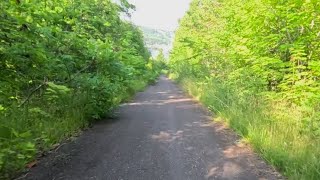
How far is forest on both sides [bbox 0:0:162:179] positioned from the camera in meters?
5.39

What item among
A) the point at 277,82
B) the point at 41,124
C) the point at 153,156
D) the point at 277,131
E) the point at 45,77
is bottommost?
the point at 153,156

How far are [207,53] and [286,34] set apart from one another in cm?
824

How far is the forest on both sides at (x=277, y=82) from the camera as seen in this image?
6850 mm

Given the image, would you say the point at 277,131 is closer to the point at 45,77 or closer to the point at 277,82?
the point at 277,82

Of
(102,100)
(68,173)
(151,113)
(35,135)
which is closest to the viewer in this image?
(68,173)

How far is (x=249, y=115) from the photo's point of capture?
9969 millimetres

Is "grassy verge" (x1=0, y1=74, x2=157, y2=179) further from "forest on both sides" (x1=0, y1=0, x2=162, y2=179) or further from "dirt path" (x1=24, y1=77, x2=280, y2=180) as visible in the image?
"dirt path" (x1=24, y1=77, x2=280, y2=180)

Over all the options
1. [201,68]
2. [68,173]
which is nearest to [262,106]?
[68,173]

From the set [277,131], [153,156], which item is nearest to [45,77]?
[153,156]

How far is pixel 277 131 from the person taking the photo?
7.80 metres

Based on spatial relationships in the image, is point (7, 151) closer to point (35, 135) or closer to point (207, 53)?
point (35, 135)

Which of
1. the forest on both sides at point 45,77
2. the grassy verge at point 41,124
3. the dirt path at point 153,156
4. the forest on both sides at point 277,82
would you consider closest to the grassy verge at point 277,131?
the forest on both sides at point 277,82

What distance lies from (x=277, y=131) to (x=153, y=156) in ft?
9.39

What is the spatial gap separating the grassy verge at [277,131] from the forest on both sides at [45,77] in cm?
389
